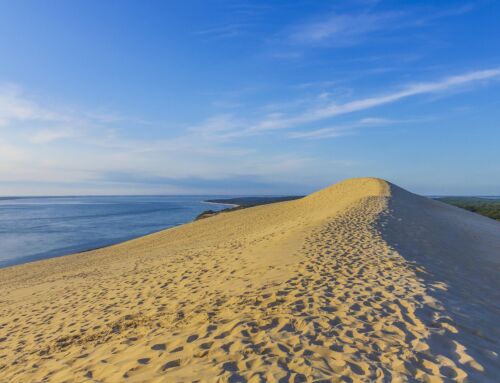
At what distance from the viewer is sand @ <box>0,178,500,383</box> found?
497cm

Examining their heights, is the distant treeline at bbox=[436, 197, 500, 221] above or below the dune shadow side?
below

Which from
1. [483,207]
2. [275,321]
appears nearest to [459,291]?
[275,321]

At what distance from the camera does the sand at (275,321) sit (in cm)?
497

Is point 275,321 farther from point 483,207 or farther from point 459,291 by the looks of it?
point 483,207

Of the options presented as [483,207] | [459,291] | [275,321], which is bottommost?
[483,207]

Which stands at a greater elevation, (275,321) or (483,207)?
(275,321)

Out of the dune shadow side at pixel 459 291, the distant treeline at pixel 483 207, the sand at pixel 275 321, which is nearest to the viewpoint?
the sand at pixel 275 321

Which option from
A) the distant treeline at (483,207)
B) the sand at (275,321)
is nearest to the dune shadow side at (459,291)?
the sand at (275,321)

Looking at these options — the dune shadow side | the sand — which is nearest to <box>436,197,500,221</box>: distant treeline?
the dune shadow side

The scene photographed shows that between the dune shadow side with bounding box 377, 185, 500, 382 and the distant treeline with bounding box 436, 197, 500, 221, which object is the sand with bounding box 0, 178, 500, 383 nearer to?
the dune shadow side with bounding box 377, 185, 500, 382

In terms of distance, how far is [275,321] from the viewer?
639cm

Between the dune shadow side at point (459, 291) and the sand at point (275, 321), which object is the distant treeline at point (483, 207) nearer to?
the dune shadow side at point (459, 291)

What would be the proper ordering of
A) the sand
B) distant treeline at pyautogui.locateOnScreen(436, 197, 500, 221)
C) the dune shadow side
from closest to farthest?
the sand
the dune shadow side
distant treeline at pyautogui.locateOnScreen(436, 197, 500, 221)

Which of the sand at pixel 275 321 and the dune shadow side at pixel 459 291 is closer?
the sand at pixel 275 321
